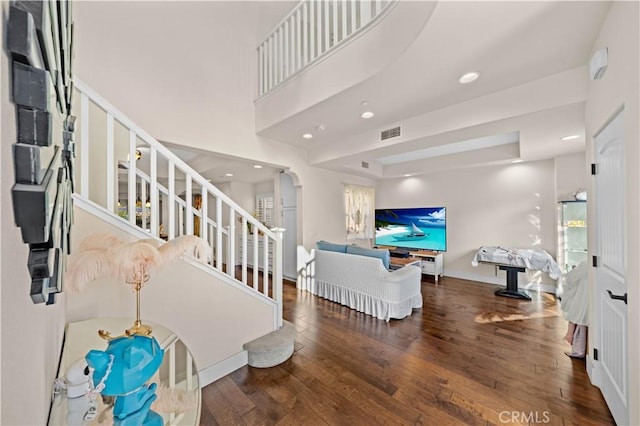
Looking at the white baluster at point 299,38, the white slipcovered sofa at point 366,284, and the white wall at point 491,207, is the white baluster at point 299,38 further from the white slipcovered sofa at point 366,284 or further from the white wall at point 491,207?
the white wall at point 491,207

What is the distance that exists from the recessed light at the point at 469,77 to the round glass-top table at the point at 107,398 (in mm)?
3014

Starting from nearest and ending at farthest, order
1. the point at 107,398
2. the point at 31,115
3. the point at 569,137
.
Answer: the point at 31,115 < the point at 107,398 < the point at 569,137

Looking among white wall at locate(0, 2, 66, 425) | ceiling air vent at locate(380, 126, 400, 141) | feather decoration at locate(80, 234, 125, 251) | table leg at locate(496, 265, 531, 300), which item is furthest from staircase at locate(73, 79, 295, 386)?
table leg at locate(496, 265, 531, 300)

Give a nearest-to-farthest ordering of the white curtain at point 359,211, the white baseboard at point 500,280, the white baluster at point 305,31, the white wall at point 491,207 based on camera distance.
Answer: the white baluster at point 305,31
the white baseboard at point 500,280
the white wall at point 491,207
the white curtain at point 359,211

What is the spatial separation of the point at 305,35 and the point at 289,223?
134 inches

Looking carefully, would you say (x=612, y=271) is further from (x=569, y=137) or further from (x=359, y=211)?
(x=359, y=211)

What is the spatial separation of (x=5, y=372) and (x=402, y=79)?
2.73 metres

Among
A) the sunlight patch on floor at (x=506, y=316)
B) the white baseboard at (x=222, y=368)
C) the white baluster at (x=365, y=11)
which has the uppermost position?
the white baluster at (x=365, y=11)

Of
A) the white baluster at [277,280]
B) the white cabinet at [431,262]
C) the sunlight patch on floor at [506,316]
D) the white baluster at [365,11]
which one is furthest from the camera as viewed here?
the white cabinet at [431,262]

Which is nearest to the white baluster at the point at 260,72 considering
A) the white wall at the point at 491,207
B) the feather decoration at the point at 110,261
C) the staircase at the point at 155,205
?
the staircase at the point at 155,205

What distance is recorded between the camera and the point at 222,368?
2164mm

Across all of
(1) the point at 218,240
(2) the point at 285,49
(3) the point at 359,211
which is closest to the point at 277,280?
(1) the point at 218,240

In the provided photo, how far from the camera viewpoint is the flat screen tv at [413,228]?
539 cm

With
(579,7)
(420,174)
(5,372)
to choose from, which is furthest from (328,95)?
(420,174)
